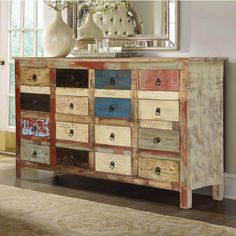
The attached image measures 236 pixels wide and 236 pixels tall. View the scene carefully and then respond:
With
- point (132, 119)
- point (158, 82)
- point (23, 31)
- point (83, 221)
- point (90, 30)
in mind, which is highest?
point (23, 31)

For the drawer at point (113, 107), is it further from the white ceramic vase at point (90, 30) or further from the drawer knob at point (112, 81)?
the white ceramic vase at point (90, 30)

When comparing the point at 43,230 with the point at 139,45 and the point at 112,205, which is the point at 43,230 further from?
→ the point at 139,45

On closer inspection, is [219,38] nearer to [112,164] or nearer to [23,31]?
[112,164]

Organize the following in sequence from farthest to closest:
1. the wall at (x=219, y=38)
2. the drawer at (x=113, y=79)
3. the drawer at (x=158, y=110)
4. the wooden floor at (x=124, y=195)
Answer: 1. the wall at (x=219, y=38)
2. the drawer at (x=113, y=79)
3. the drawer at (x=158, y=110)
4. the wooden floor at (x=124, y=195)

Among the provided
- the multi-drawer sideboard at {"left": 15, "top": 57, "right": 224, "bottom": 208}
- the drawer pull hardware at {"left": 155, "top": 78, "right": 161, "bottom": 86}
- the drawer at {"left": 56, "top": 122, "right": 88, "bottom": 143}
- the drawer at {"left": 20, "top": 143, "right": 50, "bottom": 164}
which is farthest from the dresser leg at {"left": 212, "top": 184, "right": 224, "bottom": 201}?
the drawer at {"left": 20, "top": 143, "right": 50, "bottom": 164}

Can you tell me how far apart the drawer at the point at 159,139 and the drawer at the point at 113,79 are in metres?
0.33

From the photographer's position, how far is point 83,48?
4895 millimetres

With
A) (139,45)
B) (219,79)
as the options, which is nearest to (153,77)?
(219,79)

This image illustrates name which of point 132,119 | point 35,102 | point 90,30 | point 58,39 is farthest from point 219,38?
point 35,102

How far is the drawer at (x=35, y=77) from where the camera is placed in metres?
4.48

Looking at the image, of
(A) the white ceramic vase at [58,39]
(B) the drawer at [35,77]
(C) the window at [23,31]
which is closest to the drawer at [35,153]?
(B) the drawer at [35,77]

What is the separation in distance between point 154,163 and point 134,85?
0.53m

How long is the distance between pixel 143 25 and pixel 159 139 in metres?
1.07

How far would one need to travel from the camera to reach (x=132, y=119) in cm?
402
